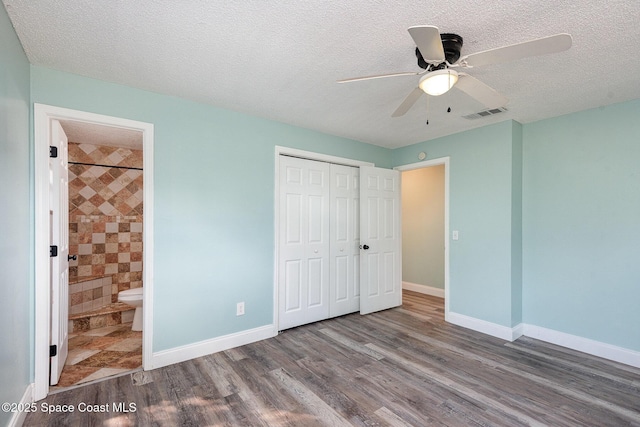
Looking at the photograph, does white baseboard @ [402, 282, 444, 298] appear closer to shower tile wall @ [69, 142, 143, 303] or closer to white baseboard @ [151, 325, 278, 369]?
white baseboard @ [151, 325, 278, 369]

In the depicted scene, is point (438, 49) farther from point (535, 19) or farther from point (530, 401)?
point (530, 401)

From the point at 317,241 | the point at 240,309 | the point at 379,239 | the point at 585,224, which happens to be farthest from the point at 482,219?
the point at 240,309

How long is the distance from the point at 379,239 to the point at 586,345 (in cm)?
239

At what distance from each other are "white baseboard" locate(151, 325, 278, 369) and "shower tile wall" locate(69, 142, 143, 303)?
2117mm

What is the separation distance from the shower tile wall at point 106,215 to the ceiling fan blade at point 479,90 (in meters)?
4.39

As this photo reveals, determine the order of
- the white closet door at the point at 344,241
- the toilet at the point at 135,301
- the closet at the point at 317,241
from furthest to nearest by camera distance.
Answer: the white closet door at the point at 344,241 → the closet at the point at 317,241 → the toilet at the point at 135,301

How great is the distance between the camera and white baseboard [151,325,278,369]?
2.60 m

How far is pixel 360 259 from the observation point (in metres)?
4.07

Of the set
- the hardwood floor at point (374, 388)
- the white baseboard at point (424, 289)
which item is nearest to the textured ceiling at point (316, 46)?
the hardwood floor at point (374, 388)

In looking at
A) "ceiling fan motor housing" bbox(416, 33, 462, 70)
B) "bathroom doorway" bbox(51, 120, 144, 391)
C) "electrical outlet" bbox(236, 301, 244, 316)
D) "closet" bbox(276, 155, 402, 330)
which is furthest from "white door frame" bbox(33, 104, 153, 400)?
"ceiling fan motor housing" bbox(416, 33, 462, 70)

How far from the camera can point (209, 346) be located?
2852 mm

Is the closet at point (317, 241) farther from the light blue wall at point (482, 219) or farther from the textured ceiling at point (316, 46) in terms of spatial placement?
the light blue wall at point (482, 219)

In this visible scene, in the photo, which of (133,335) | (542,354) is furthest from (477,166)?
(133,335)

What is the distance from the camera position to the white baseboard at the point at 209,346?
102 inches
